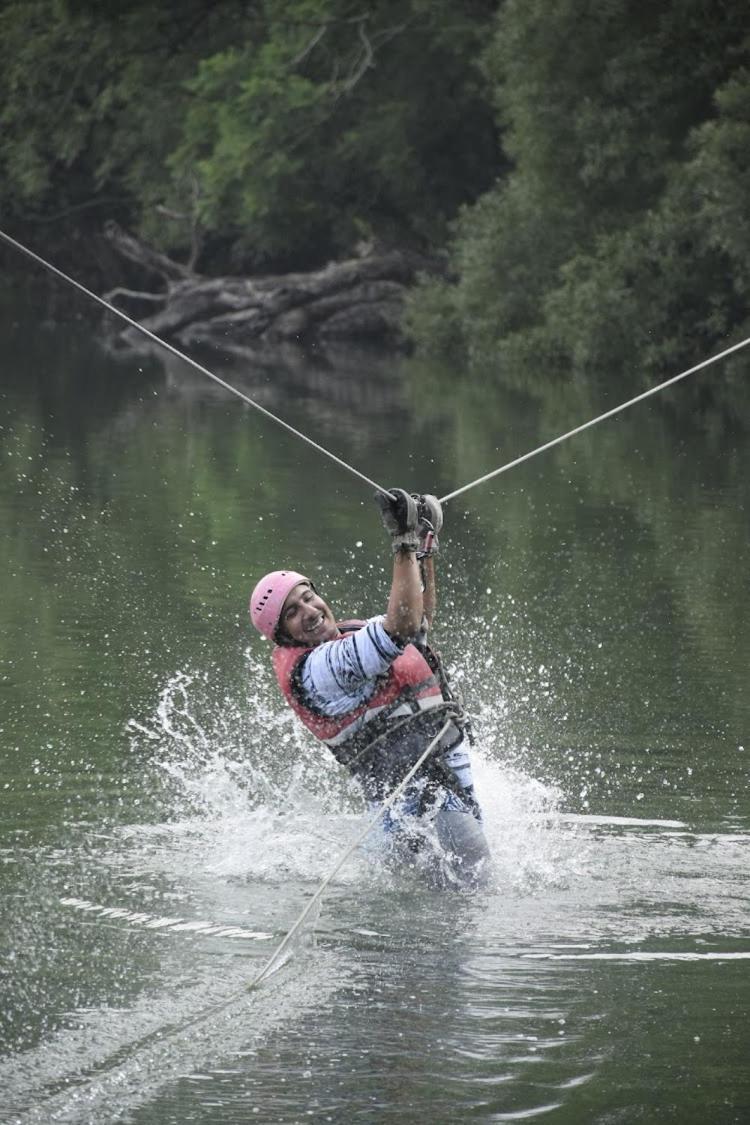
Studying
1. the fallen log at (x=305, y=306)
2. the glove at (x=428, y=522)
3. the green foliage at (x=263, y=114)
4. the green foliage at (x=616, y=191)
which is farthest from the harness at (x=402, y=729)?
the fallen log at (x=305, y=306)

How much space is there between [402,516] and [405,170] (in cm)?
4502

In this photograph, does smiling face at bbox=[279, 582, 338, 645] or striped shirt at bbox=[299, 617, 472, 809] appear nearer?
striped shirt at bbox=[299, 617, 472, 809]

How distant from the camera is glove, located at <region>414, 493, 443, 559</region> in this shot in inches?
325

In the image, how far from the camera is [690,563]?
17.0 meters

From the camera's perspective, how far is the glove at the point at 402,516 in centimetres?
781

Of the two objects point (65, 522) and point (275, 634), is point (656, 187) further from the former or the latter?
point (275, 634)

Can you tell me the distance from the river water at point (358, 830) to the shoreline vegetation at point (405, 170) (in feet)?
56.0

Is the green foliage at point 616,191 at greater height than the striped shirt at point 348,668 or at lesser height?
greater

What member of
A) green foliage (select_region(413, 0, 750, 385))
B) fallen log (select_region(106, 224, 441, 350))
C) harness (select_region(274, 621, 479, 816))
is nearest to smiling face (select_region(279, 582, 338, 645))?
harness (select_region(274, 621, 479, 816))

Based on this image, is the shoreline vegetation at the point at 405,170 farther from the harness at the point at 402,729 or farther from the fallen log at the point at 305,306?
the harness at the point at 402,729

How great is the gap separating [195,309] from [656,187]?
1420cm

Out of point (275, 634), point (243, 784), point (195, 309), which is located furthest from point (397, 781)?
point (195, 309)

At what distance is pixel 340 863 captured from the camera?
25.6 ft

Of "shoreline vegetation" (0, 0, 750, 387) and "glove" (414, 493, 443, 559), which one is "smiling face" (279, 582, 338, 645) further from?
"shoreline vegetation" (0, 0, 750, 387)
